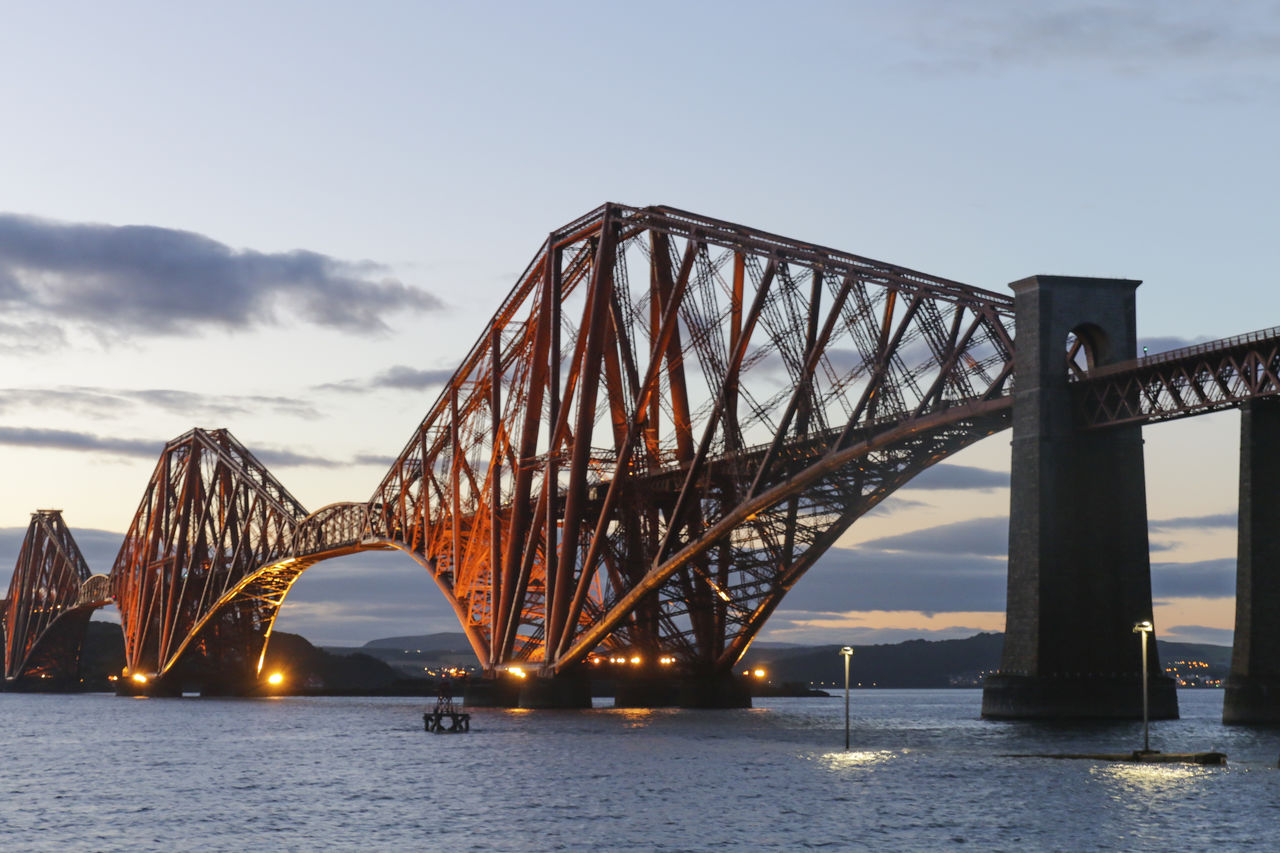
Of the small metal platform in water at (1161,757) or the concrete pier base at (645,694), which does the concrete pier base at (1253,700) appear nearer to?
the small metal platform in water at (1161,757)

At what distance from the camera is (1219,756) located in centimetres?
5644

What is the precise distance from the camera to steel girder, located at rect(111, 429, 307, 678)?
541ft

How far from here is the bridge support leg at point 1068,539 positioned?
6831cm

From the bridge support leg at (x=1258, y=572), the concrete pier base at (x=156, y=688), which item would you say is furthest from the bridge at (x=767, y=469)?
the concrete pier base at (x=156, y=688)

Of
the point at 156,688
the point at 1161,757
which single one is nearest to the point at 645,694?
the point at 1161,757

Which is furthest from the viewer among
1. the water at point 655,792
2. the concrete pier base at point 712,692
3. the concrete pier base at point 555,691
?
A: the concrete pier base at point 712,692

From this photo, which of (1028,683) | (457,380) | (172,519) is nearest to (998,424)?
(1028,683)

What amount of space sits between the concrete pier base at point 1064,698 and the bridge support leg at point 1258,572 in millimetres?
6733

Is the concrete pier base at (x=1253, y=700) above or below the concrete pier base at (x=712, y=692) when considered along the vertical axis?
above

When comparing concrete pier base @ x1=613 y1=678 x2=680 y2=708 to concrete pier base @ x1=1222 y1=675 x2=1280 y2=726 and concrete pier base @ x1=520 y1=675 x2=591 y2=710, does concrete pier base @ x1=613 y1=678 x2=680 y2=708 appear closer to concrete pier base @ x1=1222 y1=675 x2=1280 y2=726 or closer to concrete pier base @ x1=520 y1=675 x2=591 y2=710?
concrete pier base @ x1=520 y1=675 x2=591 y2=710

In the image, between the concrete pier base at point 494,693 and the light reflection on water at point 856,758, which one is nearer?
the light reflection on water at point 856,758

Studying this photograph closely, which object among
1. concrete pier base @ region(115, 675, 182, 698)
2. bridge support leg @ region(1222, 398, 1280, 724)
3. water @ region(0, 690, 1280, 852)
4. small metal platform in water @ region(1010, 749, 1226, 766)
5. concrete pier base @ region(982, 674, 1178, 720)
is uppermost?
bridge support leg @ region(1222, 398, 1280, 724)

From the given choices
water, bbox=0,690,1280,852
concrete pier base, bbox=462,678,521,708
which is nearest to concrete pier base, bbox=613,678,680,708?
concrete pier base, bbox=462,678,521,708

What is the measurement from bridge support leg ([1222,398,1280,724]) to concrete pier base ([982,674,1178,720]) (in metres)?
6.73
